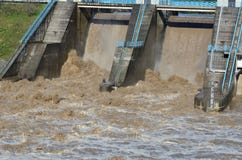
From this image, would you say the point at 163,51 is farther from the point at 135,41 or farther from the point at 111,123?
the point at 111,123

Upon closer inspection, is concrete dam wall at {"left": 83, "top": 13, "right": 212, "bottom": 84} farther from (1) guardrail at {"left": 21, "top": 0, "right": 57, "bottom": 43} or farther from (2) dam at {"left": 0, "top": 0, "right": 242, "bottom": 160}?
(1) guardrail at {"left": 21, "top": 0, "right": 57, "bottom": 43}

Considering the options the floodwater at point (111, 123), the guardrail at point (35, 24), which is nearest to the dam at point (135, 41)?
the guardrail at point (35, 24)

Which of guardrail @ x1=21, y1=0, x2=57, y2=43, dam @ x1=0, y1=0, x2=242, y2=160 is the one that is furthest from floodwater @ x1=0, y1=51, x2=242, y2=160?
guardrail @ x1=21, y1=0, x2=57, y2=43

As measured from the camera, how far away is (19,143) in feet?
52.1

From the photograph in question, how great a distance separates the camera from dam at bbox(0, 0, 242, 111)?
77.2ft

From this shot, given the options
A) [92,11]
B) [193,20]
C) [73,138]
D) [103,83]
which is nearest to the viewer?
[73,138]

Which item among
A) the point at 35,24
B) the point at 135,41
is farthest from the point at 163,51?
the point at 35,24

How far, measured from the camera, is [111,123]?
1817cm

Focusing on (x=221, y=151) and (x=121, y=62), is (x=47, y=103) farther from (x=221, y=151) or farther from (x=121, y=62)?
(x=221, y=151)

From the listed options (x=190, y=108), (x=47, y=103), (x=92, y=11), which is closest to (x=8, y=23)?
(x=92, y=11)

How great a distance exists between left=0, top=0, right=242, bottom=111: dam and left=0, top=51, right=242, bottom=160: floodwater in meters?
1.06

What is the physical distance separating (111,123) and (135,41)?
8.02 meters

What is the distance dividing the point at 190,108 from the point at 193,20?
7.91 m

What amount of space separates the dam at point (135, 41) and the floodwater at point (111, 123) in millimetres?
1060
